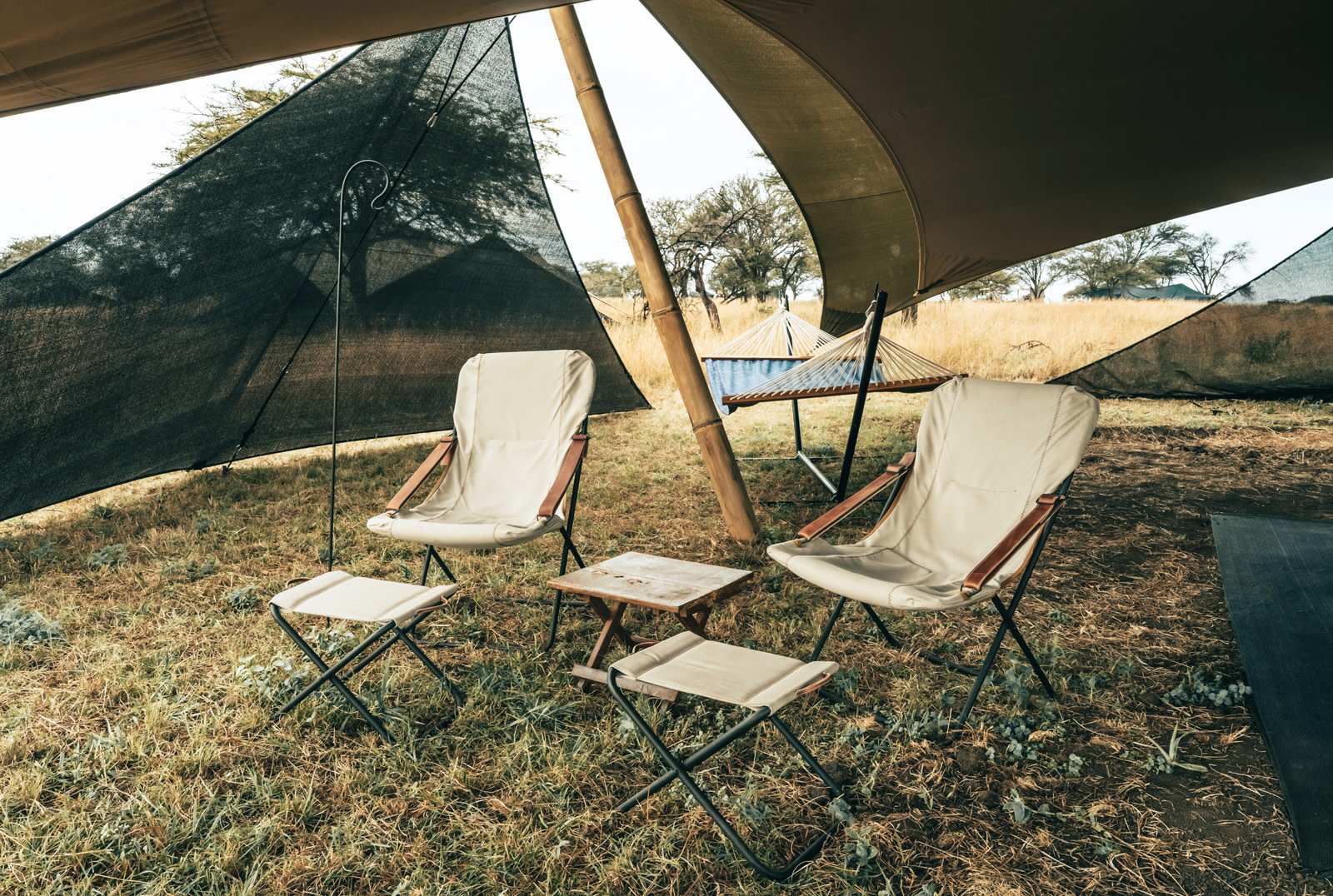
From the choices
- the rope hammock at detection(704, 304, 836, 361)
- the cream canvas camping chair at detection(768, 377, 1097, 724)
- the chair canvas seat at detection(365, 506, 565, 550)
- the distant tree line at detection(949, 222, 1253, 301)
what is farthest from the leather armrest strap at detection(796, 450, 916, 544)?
the distant tree line at detection(949, 222, 1253, 301)

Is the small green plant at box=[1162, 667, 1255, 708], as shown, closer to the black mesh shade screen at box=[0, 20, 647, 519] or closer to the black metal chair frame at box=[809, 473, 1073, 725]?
the black metal chair frame at box=[809, 473, 1073, 725]

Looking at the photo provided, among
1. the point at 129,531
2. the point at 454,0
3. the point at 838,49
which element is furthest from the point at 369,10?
the point at 129,531

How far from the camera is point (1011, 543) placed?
7.16 feet

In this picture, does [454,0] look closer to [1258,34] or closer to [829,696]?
[829,696]

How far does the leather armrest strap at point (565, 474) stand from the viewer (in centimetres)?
278

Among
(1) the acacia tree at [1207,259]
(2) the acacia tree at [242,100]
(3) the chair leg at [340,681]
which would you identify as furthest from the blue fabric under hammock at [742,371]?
(1) the acacia tree at [1207,259]

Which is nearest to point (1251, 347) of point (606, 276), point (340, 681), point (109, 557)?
point (340, 681)

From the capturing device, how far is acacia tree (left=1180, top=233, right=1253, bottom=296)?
12633mm

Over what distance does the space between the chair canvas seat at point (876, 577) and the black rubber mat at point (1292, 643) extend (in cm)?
77

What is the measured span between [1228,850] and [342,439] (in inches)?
213

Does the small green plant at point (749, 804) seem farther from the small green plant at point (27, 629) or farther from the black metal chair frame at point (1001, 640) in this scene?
the small green plant at point (27, 629)

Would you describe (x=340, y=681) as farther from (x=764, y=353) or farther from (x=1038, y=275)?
(x=1038, y=275)

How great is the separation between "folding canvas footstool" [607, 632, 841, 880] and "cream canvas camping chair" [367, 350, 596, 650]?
1.17 metres

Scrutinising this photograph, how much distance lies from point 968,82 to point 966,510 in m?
1.41
